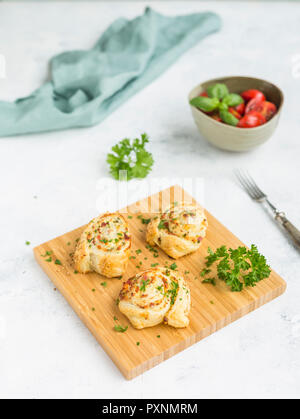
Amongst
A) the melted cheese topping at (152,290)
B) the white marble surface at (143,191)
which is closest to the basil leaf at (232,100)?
the white marble surface at (143,191)

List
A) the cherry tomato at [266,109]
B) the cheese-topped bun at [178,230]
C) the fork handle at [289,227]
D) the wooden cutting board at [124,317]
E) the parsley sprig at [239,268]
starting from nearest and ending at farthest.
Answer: the wooden cutting board at [124,317] → the parsley sprig at [239,268] → the cheese-topped bun at [178,230] → the fork handle at [289,227] → the cherry tomato at [266,109]

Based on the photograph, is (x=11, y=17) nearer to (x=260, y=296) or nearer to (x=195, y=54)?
(x=195, y=54)

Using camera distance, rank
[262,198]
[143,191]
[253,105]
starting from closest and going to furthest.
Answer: [262,198] → [143,191] → [253,105]

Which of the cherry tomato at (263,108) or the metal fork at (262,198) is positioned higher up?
the cherry tomato at (263,108)

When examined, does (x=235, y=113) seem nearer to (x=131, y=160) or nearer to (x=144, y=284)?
(x=131, y=160)

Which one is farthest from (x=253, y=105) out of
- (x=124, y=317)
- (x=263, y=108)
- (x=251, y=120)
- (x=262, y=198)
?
(x=124, y=317)

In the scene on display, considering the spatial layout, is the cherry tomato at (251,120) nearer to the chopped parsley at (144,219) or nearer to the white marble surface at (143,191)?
the white marble surface at (143,191)

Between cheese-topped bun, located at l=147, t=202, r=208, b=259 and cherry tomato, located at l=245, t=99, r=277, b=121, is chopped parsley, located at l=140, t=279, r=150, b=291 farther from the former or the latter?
cherry tomato, located at l=245, t=99, r=277, b=121
